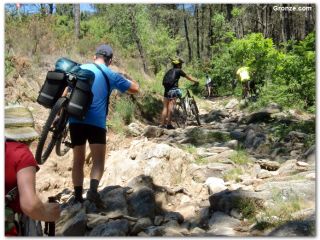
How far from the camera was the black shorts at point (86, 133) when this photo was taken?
3.11m

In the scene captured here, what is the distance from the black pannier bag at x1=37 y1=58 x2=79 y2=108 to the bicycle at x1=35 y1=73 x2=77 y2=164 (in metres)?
0.03

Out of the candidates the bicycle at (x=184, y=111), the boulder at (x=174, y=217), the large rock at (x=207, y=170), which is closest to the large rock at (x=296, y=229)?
the boulder at (x=174, y=217)

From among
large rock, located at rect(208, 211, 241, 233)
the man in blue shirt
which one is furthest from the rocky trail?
the man in blue shirt

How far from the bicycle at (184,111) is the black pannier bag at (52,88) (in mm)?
4296

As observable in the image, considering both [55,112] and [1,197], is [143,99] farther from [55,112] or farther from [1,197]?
[1,197]

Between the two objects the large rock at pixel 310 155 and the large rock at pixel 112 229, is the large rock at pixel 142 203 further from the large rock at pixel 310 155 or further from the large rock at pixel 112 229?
the large rock at pixel 310 155

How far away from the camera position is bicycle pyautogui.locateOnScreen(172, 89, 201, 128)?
6.99 meters

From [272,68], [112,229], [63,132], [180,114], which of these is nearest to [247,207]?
[112,229]

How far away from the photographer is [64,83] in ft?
8.52

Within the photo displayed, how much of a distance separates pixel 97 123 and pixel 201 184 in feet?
4.23

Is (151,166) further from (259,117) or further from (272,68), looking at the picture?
(272,68)

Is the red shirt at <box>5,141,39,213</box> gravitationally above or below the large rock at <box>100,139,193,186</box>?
above

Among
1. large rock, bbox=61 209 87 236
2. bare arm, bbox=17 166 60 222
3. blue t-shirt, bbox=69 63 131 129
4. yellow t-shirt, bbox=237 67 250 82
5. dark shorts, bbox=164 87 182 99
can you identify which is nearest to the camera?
bare arm, bbox=17 166 60 222

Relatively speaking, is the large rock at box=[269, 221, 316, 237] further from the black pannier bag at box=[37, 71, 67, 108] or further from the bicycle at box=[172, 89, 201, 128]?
the bicycle at box=[172, 89, 201, 128]
